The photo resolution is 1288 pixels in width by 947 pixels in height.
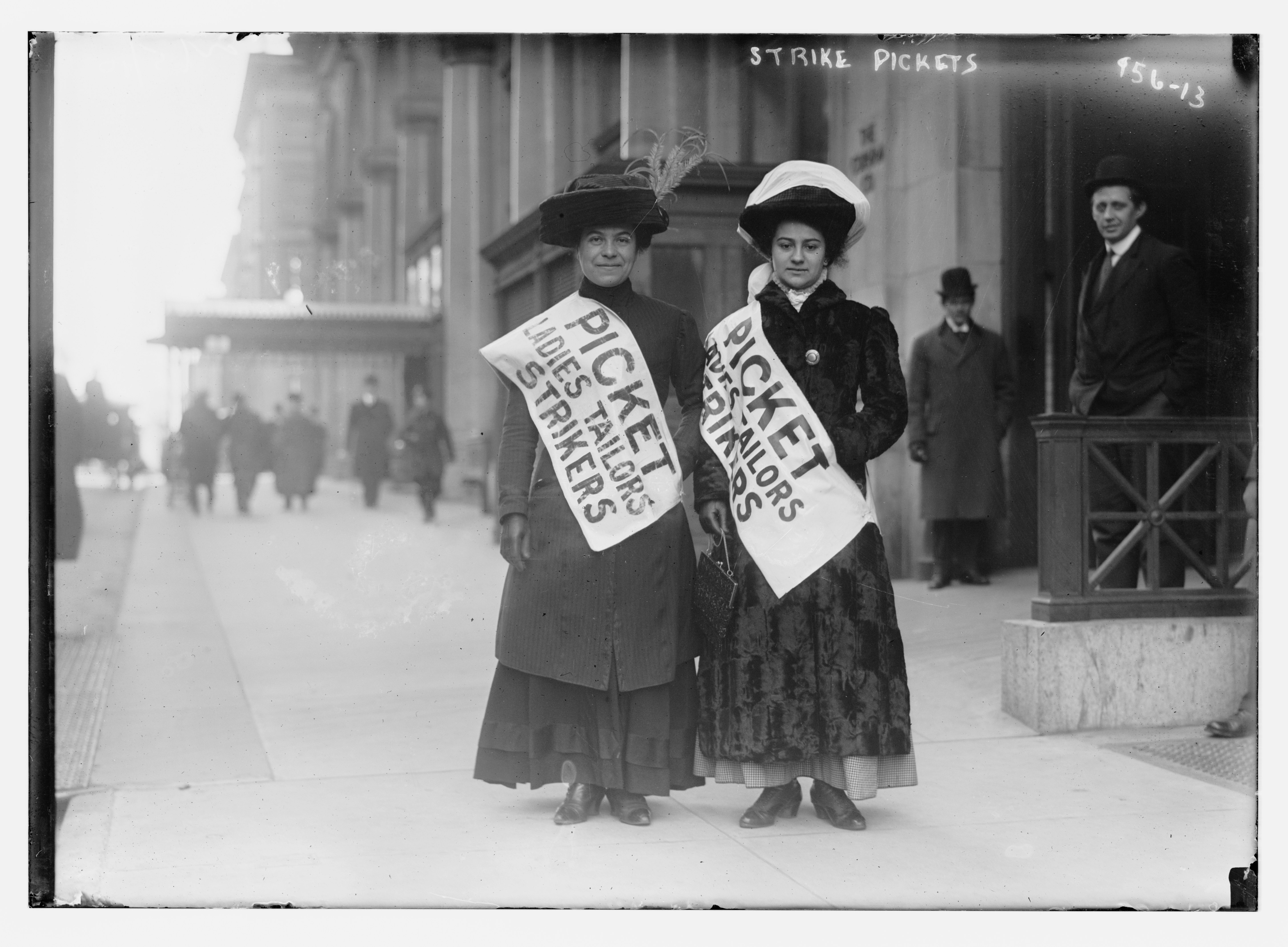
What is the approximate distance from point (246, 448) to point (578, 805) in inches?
167

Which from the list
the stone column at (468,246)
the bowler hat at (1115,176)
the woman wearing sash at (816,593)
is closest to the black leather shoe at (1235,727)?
the woman wearing sash at (816,593)

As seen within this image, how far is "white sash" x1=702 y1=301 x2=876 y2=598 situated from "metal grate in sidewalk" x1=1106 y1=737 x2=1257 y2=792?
147 centimetres

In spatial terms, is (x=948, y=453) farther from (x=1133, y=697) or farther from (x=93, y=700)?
(x=93, y=700)

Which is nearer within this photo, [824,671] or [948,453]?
[824,671]

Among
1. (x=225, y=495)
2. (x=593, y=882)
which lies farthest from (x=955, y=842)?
(x=225, y=495)

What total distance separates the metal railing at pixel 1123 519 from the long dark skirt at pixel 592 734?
1726 millimetres

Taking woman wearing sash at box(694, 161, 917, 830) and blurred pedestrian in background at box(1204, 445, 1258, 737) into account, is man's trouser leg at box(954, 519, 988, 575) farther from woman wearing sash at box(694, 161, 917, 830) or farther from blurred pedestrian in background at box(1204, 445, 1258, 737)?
woman wearing sash at box(694, 161, 917, 830)

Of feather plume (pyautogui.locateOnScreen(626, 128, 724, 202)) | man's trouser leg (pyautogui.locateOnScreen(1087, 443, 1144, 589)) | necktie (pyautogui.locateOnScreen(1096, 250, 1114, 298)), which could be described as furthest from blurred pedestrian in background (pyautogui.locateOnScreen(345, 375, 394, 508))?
necktie (pyautogui.locateOnScreen(1096, 250, 1114, 298))

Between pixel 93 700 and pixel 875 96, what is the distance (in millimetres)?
3689

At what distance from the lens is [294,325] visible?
20.1 ft

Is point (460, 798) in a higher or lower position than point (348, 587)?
lower

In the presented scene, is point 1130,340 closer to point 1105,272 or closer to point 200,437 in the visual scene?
point 1105,272

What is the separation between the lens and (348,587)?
235 inches

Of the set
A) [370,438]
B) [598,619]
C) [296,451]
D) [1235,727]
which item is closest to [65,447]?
[598,619]
